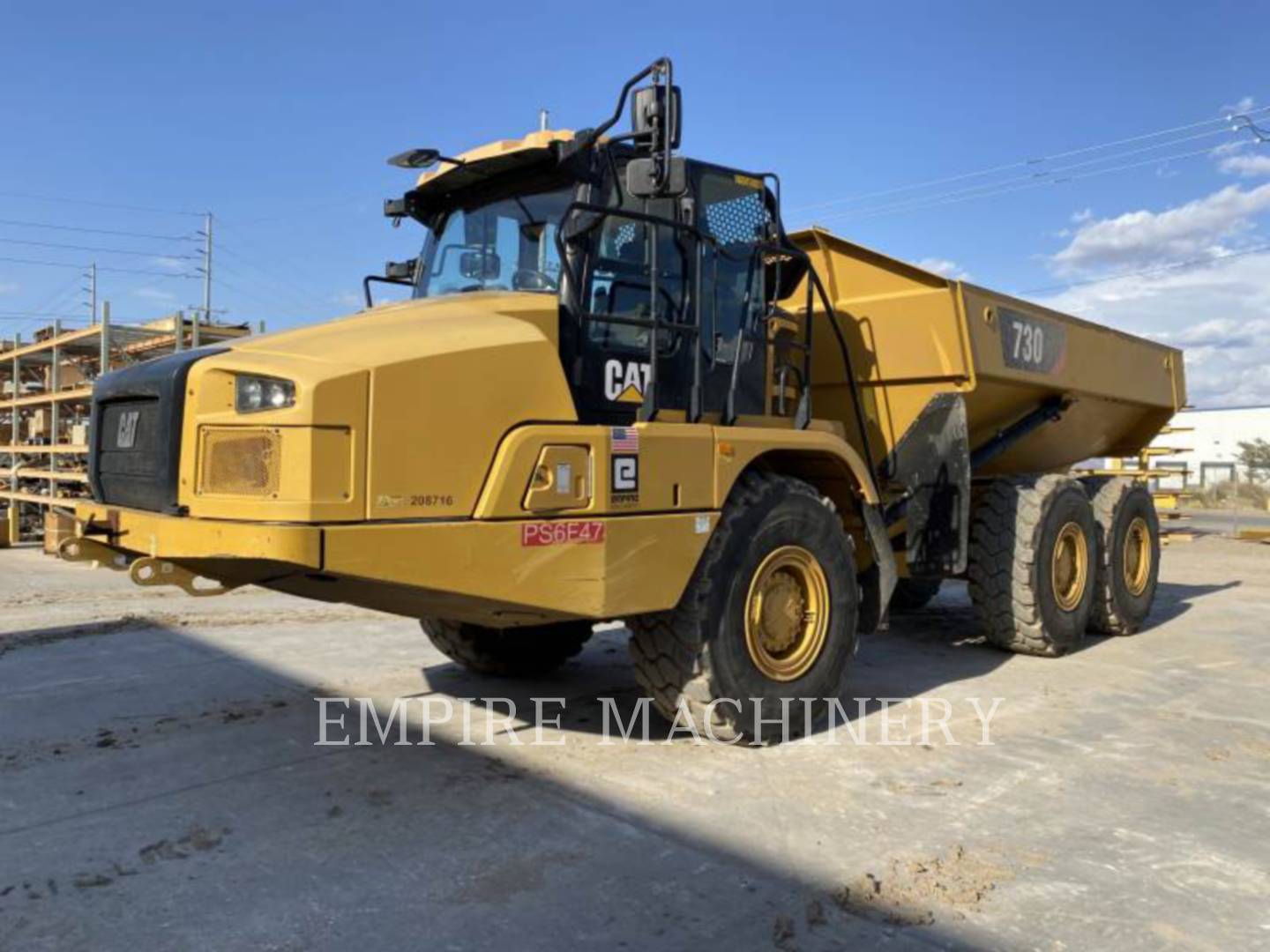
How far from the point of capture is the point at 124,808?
402 cm

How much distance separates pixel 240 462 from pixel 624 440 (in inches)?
61.3

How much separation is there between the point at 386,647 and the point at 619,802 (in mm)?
3716

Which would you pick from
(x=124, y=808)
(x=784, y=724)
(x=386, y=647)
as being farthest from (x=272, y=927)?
(x=386, y=647)

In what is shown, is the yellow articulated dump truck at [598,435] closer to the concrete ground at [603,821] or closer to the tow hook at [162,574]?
the tow hook at [162,574]

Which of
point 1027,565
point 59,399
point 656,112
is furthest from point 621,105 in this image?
point 59,399

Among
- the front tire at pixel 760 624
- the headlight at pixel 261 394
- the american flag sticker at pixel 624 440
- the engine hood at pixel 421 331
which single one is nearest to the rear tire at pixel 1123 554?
the front tire at pixel 760 624

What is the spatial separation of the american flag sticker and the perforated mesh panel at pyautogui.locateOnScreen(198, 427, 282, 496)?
1.38 m

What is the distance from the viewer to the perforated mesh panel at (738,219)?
17.1 ft

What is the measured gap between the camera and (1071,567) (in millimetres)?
7965

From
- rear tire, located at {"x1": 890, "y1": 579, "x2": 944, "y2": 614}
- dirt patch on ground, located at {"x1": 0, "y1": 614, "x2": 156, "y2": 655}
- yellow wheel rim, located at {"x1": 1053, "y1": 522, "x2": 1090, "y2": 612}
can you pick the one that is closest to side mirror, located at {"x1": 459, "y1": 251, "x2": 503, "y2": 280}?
dirt patch on ground, located at {"x1": 0, "y1": 614, "x2": 156, "y2": 655}

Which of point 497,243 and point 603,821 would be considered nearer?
point 603,821

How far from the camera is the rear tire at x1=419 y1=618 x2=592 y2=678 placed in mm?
6285

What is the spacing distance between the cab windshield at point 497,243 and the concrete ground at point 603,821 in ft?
7.49

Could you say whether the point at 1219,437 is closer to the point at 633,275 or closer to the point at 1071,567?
the point at 1071,567
